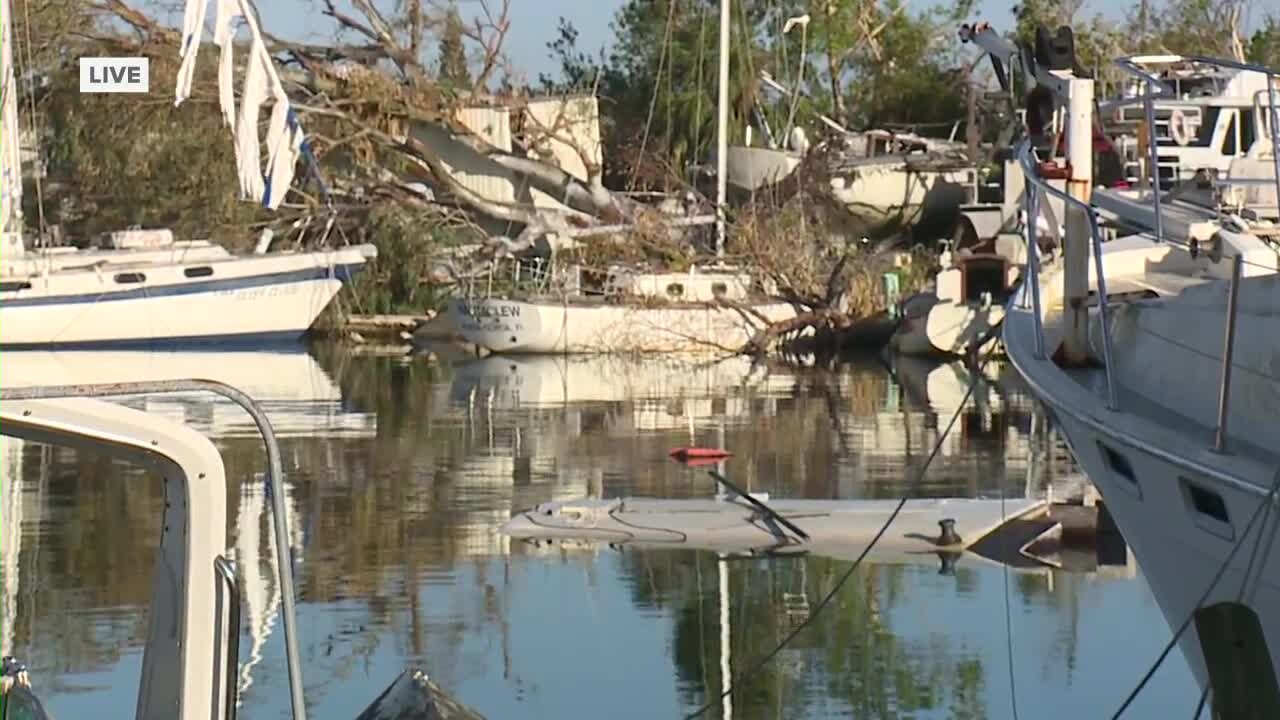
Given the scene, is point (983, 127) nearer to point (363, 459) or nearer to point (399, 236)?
point (399, 236)

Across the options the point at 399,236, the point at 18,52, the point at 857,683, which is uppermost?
the point at 18,52

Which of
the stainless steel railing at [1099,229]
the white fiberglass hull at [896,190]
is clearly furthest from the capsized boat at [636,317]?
the stainless steel railing at [1099,229]

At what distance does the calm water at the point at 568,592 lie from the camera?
1230 cm

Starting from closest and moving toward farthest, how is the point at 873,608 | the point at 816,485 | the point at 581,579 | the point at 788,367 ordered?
1. the point at 873,608
2. the point at 581,579
3. the point at 816,485
4. the point at 788,367

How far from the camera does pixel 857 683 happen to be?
12484 mm

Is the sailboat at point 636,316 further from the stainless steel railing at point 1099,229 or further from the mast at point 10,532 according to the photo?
the stainless steel railing at point 1099,229

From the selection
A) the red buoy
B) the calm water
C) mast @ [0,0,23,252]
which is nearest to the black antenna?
the calm water

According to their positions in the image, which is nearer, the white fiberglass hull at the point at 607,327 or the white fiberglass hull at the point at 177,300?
the white fiberglass hull at the point at 607,327

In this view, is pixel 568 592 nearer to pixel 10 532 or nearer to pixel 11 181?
pixel 10 532

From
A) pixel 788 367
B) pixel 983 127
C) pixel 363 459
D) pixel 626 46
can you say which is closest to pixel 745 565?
pixel 363 459

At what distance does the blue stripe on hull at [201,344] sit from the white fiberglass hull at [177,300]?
4 cm

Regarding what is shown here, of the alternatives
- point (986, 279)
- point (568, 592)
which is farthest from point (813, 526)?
point (986, 279)

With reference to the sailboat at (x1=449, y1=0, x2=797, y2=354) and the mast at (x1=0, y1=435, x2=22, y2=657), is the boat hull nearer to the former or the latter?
the sailboat at (x1=449, y1=0, x2=797, y2=354)

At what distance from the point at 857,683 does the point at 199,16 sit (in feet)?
38.1
